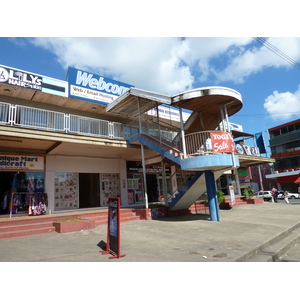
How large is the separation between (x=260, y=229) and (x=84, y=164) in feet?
Answer: 34.7

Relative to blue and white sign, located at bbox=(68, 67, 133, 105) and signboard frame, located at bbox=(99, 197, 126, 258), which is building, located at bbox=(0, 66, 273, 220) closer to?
blue and white sign, located at bbox=(68, 67, 133, 105)

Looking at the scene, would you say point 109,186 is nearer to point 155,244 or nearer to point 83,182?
point 83,182

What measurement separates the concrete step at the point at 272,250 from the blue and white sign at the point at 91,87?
11833 millimetres

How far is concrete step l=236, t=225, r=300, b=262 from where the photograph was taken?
208 inches

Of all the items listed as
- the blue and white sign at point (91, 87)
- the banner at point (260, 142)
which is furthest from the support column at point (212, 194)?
the banner at point (260, 142)

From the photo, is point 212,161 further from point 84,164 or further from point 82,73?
point 82,73

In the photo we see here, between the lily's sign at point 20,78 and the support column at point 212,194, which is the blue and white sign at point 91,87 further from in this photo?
the support column at point 212,194

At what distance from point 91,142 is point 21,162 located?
4.04 metres

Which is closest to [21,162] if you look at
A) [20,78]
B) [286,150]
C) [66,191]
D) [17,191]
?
[17,191]

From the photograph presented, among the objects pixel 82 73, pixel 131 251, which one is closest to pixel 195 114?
pixel 82 73

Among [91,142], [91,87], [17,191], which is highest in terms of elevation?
[91,87]

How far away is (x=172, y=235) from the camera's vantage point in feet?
26.0

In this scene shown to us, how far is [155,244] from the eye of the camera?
21.9 ft

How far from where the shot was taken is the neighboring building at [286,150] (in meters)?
43.3
